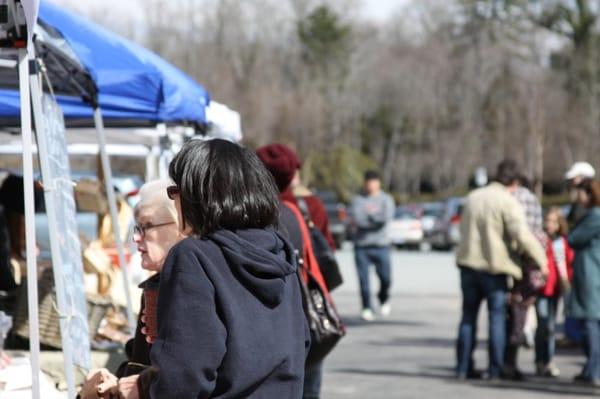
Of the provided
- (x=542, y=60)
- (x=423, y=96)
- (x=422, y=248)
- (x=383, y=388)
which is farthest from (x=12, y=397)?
(x=423, y=96)

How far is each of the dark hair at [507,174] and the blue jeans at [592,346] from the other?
50.3 inches

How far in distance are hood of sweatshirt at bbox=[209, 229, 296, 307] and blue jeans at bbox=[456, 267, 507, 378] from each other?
22.3ft

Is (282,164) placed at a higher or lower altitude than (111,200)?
higher

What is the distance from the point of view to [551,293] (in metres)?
10.5

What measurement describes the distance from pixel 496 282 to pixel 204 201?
23.0 feet

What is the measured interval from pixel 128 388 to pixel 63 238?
8.84 feet

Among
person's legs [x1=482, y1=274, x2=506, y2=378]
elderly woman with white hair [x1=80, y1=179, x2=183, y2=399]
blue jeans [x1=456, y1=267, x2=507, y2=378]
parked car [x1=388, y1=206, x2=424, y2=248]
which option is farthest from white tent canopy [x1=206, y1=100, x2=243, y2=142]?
parked car [x1=388, y1=206, x2=424, y2=248]

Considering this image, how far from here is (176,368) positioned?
306 cm

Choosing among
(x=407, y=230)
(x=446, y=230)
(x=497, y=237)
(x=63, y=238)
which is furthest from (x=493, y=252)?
(x=407, y=230)

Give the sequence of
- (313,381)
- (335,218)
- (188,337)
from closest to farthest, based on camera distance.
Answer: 1. (188,337)
2. (313,381)
3. (335,218)

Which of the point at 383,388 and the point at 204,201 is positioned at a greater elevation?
the point at 204,201

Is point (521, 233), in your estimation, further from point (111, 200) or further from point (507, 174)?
point (111, 200)

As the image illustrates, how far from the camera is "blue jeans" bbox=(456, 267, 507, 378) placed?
993cm

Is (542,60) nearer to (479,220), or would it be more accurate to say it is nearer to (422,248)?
(422,248)
